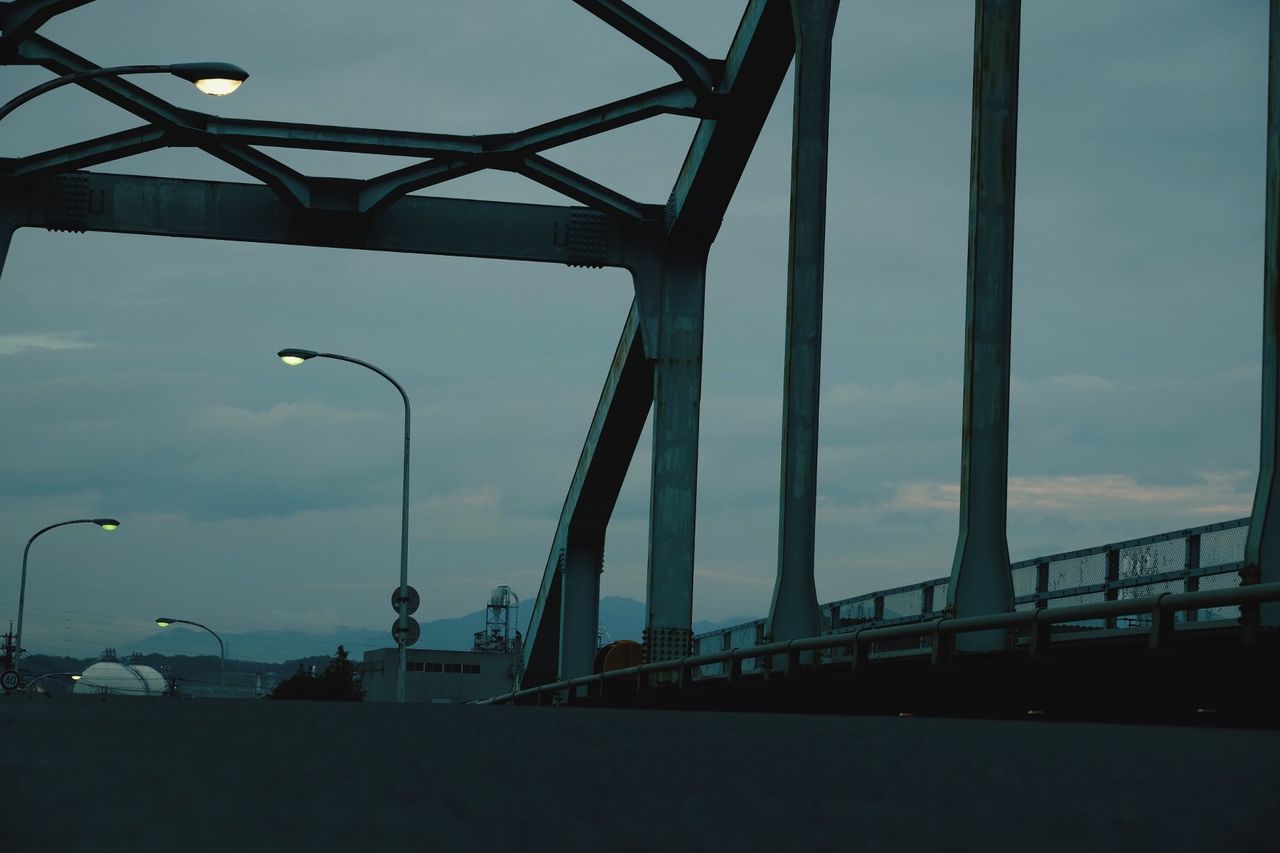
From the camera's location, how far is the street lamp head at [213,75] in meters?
19.4

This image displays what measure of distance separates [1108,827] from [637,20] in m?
24.2

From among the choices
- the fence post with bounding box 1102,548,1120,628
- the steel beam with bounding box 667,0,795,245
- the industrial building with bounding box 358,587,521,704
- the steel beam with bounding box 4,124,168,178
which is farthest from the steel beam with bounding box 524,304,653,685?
the industrial building with bounding box 358,587,521,704

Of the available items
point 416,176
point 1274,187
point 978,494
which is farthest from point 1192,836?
point 416,176

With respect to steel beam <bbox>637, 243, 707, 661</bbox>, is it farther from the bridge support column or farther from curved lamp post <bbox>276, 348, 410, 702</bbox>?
the bridge support column

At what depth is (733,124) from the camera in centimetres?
2714

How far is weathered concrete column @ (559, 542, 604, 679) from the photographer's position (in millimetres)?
38562

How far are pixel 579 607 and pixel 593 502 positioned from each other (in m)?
2.37

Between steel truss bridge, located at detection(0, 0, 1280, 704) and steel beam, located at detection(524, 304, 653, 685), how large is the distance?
0.48 feet

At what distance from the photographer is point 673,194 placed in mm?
30938

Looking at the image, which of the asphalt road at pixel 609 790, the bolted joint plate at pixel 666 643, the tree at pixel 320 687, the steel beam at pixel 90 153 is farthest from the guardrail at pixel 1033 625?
the tree at pixel 320 687

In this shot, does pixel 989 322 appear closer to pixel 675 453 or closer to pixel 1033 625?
pixel 1033 625

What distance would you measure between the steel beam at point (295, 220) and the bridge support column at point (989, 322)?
48.9 feet

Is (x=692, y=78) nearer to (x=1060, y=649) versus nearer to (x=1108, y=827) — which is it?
(x=1060, y=649)

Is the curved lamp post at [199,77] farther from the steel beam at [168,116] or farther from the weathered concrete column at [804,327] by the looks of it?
the weathered concrete column at [804,327]
